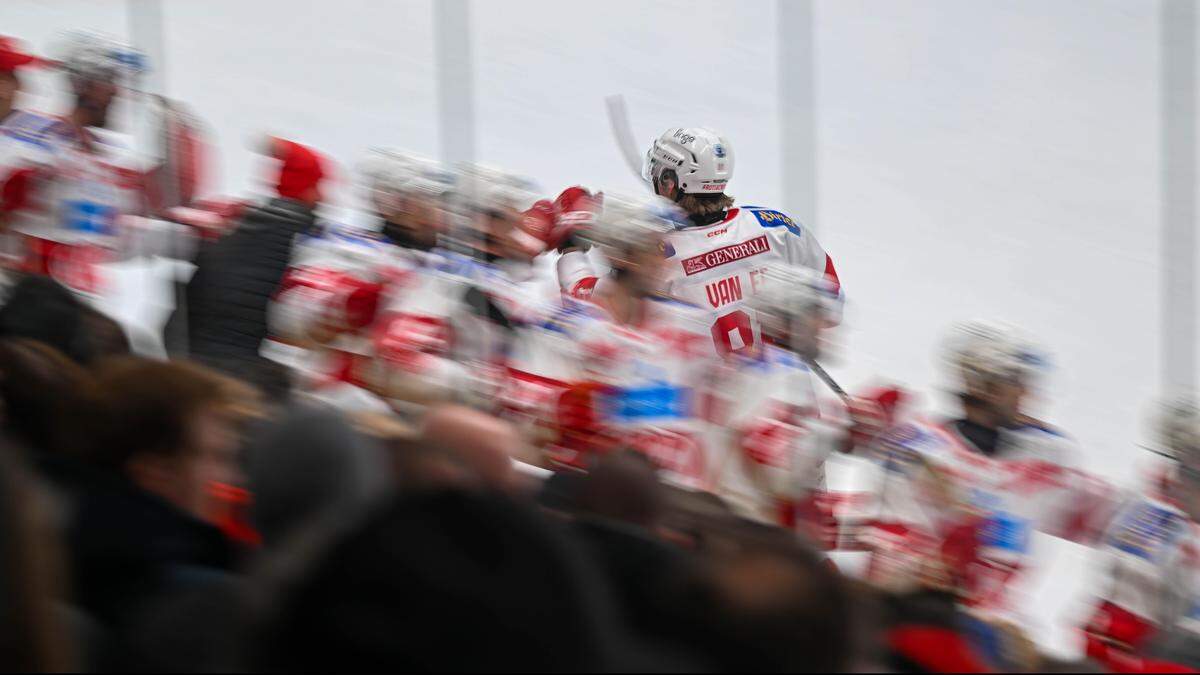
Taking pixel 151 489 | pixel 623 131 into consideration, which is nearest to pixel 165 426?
pixel 151 489

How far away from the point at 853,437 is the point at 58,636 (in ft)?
7.17

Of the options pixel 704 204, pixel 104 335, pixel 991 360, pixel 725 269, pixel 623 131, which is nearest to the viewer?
pixel 104 335

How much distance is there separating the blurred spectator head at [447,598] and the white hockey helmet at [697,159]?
2.66 meters

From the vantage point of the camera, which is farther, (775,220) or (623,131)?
(623,131)

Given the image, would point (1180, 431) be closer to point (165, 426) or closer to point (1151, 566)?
point (1151, 566)

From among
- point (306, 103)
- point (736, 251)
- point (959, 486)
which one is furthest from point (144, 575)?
point (306, 103)

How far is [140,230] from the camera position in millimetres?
3305

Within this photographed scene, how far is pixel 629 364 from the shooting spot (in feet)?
9.58

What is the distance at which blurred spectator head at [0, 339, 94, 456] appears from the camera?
1757 mm

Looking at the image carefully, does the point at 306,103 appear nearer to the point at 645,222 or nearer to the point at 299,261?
the point at 299,261

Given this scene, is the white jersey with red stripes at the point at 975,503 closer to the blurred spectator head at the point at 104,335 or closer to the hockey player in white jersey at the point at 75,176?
the blurred spectator head at the point at 104,335

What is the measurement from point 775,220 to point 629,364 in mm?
870

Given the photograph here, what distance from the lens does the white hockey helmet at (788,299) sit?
3072 millimetres

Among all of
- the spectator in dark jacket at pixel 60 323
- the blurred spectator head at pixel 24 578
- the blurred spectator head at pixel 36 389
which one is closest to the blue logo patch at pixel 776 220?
the spectator in dark jacket at pixel 60 323
